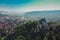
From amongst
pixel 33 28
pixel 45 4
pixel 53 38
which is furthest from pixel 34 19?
pixel 53 38

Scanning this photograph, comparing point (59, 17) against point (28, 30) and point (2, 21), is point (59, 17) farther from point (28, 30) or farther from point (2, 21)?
point (2, 21)

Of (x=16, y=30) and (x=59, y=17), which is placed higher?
(x=59, y=17)

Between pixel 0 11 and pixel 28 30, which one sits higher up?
pixel 0 11

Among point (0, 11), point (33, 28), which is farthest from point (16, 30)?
point (0, 11)

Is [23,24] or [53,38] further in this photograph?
[23,24]

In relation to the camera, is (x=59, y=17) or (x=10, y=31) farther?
(x=10, y=31)

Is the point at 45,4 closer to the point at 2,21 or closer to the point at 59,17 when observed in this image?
the point at 59,17

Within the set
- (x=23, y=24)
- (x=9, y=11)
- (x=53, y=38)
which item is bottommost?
(x=53, y=38)
